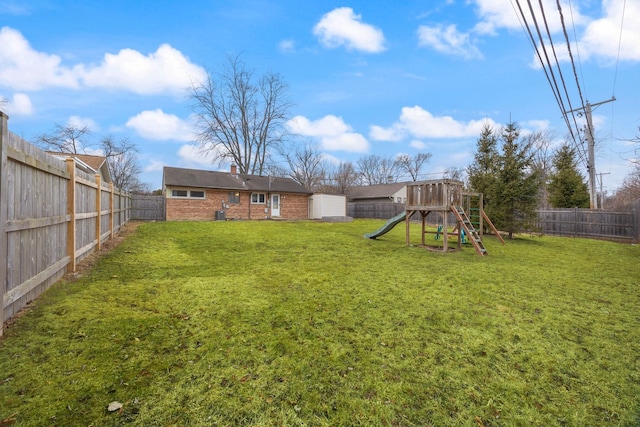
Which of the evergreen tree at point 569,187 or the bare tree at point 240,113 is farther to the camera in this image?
the bare tree at point 240,113

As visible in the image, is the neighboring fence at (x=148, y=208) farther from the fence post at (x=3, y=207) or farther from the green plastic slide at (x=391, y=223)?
the fence post at (x=3, y=207)

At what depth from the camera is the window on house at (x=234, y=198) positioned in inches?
854

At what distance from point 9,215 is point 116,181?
36179mm

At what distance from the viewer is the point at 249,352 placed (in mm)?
2770

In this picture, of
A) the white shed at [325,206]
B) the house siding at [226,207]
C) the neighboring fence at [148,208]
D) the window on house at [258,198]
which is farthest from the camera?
the white shed at [325,206]

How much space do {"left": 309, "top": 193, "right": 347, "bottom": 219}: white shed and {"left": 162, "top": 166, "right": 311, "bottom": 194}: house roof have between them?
3.67 feet

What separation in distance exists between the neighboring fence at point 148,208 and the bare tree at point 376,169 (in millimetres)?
34450

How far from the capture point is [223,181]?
22.2m

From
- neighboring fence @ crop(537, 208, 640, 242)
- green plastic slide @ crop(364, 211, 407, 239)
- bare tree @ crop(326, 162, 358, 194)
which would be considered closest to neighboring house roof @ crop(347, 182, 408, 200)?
bare tree @ crop(326, 162, 358, 194)

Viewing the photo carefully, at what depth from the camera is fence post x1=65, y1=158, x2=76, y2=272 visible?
190 inches

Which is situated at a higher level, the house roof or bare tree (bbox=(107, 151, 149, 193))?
bare tree (bbox=(107, 151, 149, 193))

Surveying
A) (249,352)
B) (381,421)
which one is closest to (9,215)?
(249,352)

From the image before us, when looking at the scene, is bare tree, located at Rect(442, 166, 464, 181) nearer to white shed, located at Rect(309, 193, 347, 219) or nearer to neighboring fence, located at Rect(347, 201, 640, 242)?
white shed, located at Rect(309, 193, 347, 219)

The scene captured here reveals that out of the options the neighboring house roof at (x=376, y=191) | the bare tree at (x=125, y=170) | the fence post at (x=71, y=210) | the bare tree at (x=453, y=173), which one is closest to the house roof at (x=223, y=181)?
the neighboring house roof at (x=376, y=191)
